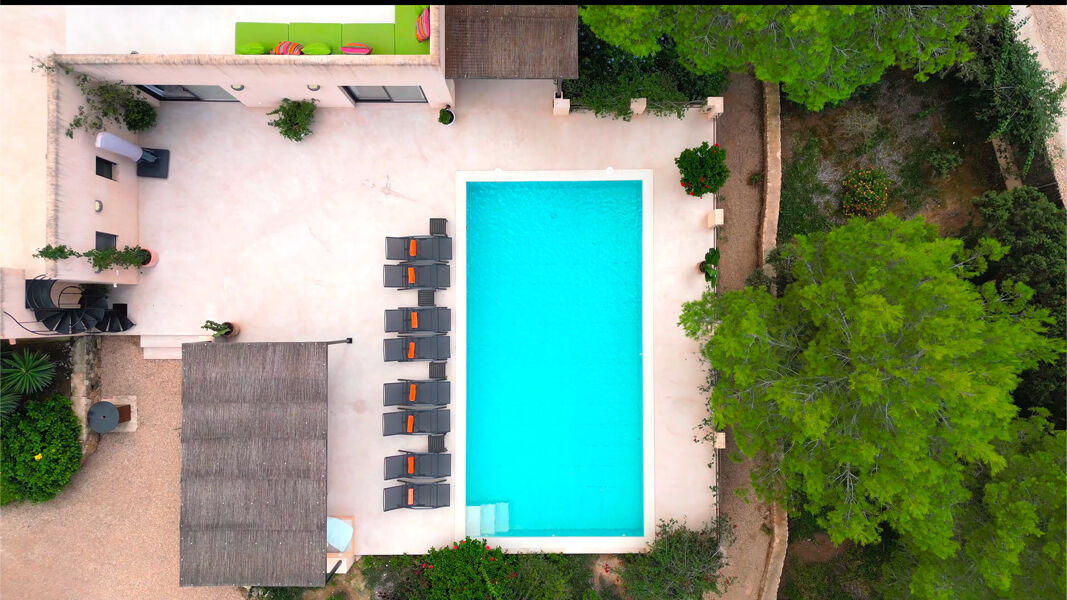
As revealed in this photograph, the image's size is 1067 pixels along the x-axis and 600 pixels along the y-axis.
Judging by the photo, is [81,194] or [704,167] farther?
[704,167]

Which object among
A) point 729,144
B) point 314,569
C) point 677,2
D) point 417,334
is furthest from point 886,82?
point 314,569

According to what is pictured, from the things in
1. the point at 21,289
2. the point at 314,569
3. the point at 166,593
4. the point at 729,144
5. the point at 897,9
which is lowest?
the point at 166,593

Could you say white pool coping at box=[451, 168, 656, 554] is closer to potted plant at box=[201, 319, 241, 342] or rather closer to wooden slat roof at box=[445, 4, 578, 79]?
wooden slat roof at box=[445, 4, 578, 79]

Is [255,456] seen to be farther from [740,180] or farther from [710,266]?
→ [740,180]

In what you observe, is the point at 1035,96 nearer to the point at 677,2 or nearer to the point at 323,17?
the point at 677,2

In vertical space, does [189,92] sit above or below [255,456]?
above

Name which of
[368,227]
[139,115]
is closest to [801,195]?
[368,227]

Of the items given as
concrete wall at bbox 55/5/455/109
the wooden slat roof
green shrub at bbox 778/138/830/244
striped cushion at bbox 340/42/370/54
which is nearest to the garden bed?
green shrub at bbox 778/138/830/244
